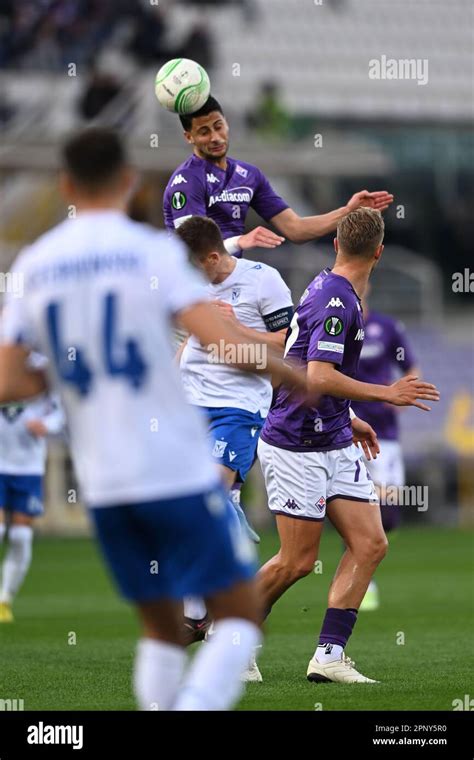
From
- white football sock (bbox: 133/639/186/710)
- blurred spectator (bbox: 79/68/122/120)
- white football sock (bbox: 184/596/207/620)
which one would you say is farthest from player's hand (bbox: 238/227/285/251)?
blurred spectator (bbox: 79/68/122/120)

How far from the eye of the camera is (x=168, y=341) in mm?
4492

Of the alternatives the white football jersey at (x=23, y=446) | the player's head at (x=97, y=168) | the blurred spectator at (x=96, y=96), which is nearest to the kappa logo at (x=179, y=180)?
the player's head at (x=97, y=168)

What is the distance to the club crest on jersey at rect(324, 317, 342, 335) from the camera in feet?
24.1

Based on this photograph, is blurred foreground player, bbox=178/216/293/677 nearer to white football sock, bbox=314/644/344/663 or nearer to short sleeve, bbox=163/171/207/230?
short sleeve, bbox=163/171/207/230

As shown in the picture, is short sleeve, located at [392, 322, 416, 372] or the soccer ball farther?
short sleeve, located at [392, 322, 416, 372]

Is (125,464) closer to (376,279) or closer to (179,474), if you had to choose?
(179,474)

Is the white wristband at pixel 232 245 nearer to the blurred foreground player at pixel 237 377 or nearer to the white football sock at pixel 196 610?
the blurred foreground player at pixel 237 377

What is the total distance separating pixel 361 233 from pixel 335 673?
2361 mm

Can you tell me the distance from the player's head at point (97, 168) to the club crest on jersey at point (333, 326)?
9.22ft

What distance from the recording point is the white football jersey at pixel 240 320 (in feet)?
28.2

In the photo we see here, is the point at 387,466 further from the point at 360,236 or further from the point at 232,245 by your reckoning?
the point at 360,236

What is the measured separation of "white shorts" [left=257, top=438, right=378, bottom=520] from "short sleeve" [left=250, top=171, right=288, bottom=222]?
5.64 ft
